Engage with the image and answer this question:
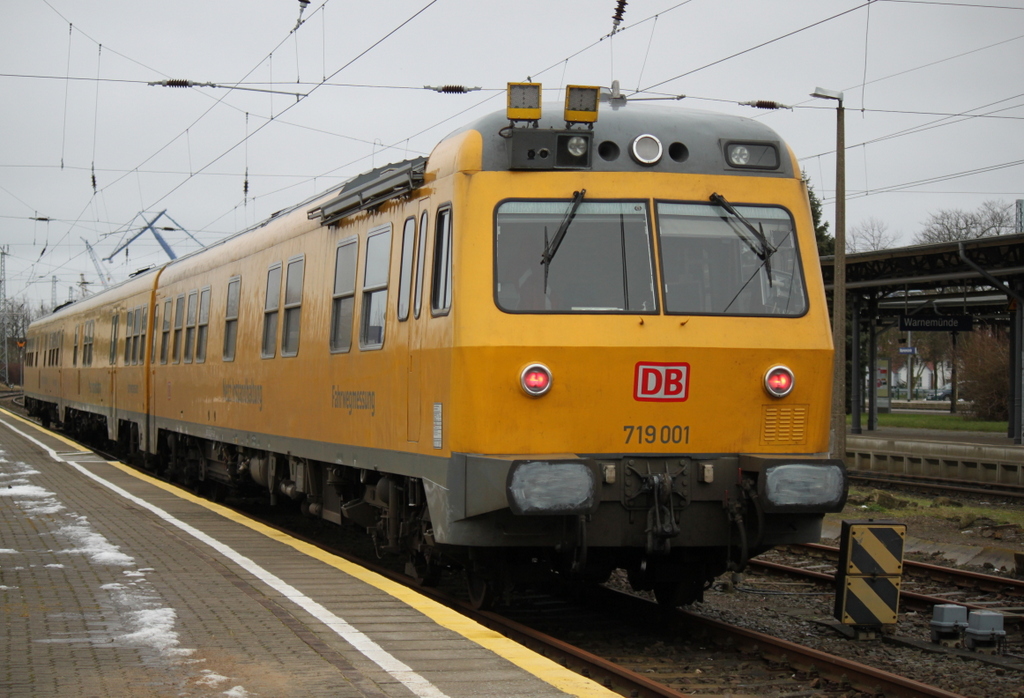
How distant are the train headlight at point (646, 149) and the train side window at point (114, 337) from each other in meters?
16.5

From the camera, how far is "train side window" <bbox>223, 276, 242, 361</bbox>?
44.2ft

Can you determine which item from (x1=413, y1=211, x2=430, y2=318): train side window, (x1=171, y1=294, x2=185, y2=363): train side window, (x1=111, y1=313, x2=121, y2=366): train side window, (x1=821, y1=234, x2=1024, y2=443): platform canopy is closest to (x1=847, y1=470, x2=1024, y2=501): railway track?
(x1=821, y1=234, x2=1024, y2=443): platform canopy

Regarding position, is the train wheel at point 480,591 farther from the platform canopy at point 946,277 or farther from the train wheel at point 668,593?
the platform canopy at point 946,277

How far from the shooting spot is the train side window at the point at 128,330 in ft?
67.1

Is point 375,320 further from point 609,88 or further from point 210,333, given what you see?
point 210,333

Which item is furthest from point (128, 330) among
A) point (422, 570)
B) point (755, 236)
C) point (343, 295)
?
point (755, 236)

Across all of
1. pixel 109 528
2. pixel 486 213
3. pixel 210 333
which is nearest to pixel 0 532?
pixel 109 528

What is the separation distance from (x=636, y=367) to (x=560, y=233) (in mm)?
963

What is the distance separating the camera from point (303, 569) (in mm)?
8344

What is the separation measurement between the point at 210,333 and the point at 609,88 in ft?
26.2

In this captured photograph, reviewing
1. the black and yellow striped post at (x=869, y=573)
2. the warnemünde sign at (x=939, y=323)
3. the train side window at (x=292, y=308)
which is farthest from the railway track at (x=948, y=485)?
the train side window at (x=292, y=308)

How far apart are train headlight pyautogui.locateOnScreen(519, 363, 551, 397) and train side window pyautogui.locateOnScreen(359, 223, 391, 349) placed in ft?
6.43

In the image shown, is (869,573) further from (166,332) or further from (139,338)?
(139,338)

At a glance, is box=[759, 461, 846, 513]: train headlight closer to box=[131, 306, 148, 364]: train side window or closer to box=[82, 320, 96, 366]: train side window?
box=[131, 306, 148, 364]: train side window
